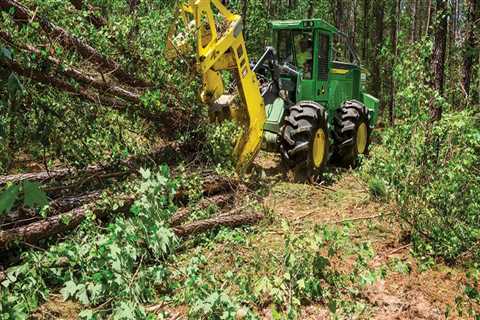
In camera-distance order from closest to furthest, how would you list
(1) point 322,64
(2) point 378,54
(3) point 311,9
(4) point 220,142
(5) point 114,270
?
1. (5) point 114,270
2. (4) point 220,142
3. (1) point 322,64
4. (2) point 378,54
5. (3) point 311,9

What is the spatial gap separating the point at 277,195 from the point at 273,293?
3033mm

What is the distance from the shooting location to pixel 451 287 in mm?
4566

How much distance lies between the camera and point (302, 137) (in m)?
7.30

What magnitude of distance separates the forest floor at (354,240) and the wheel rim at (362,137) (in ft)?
8.15

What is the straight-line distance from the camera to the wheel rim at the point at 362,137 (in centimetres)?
953

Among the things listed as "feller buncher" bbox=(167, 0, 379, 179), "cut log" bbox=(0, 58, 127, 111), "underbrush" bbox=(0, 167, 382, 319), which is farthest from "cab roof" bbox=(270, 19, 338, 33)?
"underbrush" bbox=(0, 167, 382, 319)

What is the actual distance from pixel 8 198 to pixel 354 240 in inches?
186

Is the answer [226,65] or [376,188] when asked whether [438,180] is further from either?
[226,65]

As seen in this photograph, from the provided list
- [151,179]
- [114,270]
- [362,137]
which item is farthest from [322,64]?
[114,270]

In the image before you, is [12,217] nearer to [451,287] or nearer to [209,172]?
Answer: [209,172]

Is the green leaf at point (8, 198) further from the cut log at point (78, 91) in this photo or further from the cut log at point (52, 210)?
the cut log at point (78, 91)

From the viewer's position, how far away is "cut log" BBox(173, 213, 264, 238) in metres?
5.15

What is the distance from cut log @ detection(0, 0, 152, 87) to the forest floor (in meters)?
2.32

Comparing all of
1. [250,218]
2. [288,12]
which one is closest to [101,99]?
[250,218]
